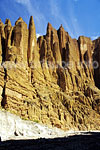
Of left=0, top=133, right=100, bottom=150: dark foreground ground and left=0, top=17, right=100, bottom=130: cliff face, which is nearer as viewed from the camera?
left=0, top=133, right=100, bottom=150: dark foreground ground

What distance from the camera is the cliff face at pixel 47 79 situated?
4306 cm

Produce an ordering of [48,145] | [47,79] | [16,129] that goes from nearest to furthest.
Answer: [48,145], [16,129], [47,79]

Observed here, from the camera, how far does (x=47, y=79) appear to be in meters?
59.5

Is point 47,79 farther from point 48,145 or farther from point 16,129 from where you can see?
point 48,145

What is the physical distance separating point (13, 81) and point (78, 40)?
5637cm

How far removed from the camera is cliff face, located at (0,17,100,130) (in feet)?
141

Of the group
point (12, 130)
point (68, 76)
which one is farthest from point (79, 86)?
point (12, 130)

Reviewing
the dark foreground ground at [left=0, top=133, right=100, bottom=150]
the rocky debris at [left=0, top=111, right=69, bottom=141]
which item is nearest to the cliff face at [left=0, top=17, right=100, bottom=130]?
the rocky debris at [left=0, top=111, right=69, bottom=141]

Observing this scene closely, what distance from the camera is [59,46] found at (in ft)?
260

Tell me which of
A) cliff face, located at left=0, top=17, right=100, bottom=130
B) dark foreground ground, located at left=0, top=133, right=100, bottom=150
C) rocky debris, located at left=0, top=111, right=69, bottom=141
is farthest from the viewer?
cliff face, located at left=0, top=17, right=100, bottom=130

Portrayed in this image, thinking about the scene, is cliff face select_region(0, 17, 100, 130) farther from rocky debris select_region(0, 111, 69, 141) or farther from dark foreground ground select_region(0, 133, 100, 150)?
dark foreground ground select_region(0, 133, 100, 150)

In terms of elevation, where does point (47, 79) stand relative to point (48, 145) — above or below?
above

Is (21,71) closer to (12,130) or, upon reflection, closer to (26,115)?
(26,115)

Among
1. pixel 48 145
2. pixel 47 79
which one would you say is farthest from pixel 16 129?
pixel 47 79
